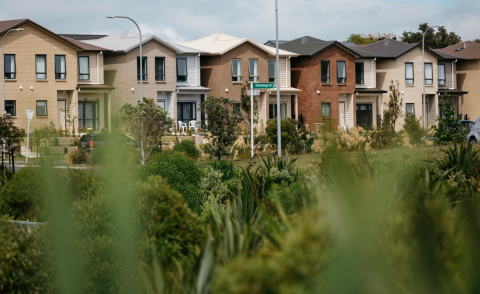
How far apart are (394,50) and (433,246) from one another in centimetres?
6382

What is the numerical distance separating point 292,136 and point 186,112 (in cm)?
2487

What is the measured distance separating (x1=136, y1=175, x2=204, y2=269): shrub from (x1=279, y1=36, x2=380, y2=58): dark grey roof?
5362 centimetres

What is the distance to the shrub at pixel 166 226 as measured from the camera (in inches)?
129

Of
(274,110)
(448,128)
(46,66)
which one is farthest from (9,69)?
(448,128)

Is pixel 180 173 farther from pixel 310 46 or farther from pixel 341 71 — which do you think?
pixel 310 46

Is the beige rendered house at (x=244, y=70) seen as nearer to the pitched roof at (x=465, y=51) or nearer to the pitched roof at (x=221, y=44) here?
the pitched roof at (x=221, y=44)

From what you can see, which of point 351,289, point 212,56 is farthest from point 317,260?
point 212,56

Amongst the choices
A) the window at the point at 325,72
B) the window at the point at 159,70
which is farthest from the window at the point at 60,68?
the window at the point at 325,72

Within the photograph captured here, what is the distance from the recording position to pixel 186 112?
5338cm

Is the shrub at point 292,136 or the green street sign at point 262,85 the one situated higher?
the green street sign at point 262,85

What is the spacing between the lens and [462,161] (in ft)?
36.7

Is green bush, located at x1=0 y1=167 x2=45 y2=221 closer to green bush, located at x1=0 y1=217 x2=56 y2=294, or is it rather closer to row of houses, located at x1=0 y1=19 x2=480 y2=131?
green bush, located at x1=0 y1=217 x2=56 y2=294

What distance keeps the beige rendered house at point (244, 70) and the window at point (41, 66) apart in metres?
13.9

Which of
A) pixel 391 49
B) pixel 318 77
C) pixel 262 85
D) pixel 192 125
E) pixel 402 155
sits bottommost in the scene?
pixel 402 155
